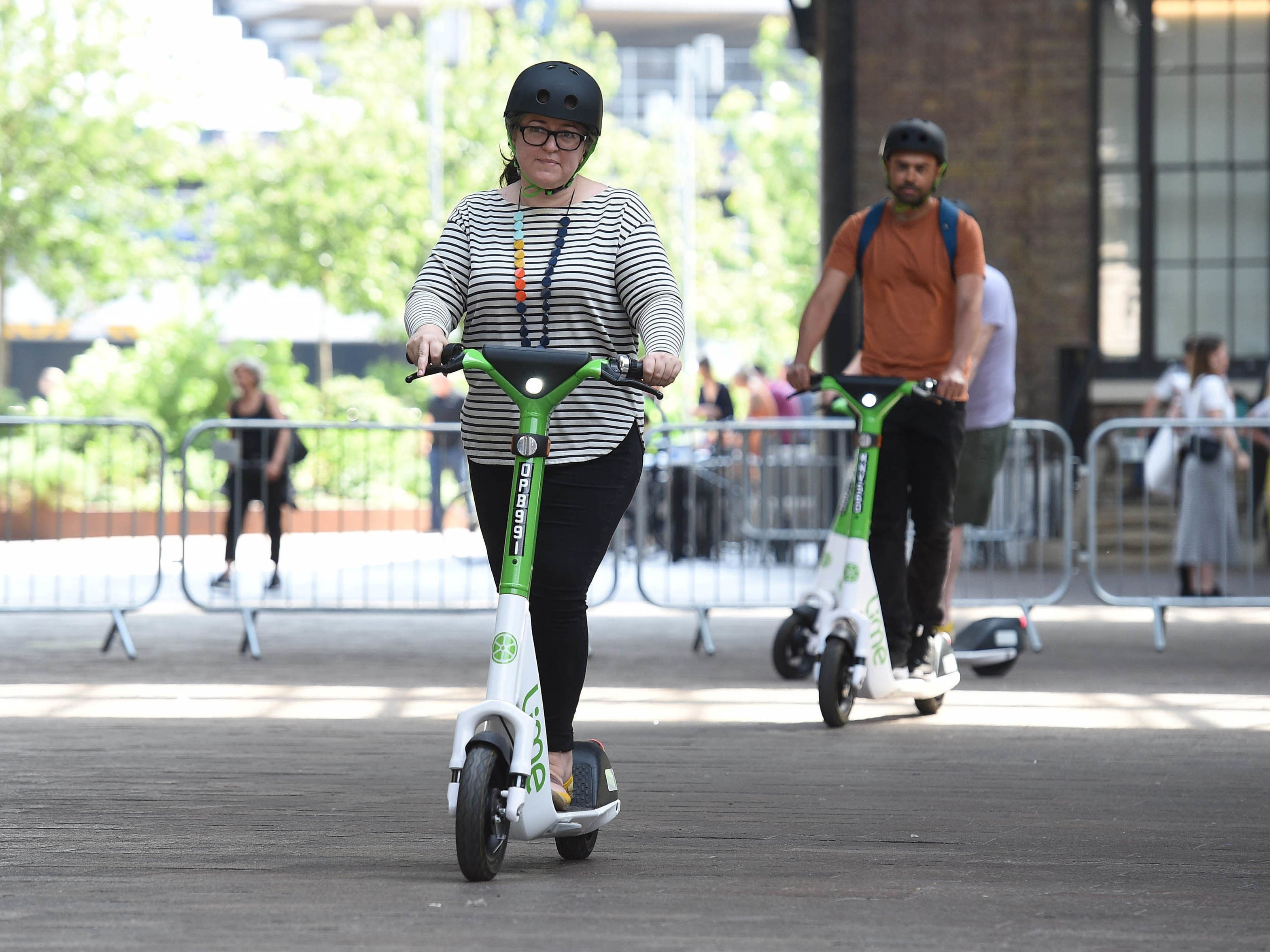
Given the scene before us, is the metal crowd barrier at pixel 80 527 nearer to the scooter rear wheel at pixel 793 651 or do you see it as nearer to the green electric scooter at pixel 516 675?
the scooter rear wheel at pixel 793 651

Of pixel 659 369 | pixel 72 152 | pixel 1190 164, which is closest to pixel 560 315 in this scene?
pixel 659 369

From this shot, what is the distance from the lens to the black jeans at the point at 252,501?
1054cm

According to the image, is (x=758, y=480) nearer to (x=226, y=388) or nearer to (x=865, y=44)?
(x=865, y=44)

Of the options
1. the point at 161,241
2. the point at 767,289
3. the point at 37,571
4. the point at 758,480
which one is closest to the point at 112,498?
the point at 37,571

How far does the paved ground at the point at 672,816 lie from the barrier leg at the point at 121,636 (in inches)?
11.8


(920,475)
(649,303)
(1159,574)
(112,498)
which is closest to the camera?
(649,303)

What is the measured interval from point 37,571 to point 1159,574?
27.1ft

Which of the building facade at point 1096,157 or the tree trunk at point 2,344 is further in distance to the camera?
the tree trunk at point 2,344

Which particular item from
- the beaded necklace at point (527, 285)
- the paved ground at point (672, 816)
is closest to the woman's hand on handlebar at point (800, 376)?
the paved ground at point (672, 816)

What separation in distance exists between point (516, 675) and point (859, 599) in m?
2.76

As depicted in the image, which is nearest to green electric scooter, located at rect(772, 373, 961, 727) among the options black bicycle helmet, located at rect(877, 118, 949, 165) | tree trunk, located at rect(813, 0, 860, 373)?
black bicycle helmet, located at rect(877, 118, 949, 165)

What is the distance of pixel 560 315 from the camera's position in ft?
14.3

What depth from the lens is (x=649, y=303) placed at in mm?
4266

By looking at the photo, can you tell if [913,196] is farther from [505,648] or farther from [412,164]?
[412,164]
